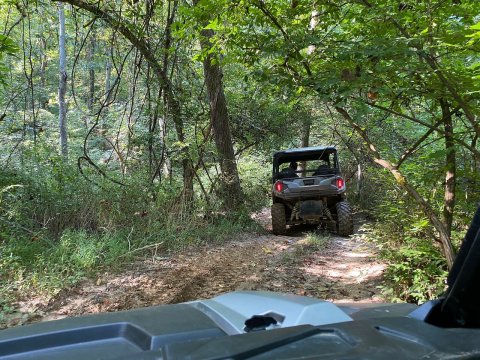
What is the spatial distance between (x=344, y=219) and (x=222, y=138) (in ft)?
11.1

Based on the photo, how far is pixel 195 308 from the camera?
1.95m

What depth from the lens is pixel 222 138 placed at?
10227 mm

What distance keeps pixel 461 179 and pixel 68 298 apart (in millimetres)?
4808

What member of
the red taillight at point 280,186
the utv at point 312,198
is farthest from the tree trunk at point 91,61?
the red taillight at point 280,186

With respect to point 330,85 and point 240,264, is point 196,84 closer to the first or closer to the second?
point 240,264

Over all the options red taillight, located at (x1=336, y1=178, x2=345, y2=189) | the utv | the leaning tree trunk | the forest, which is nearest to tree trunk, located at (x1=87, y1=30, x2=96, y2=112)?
the leaning tree trunk

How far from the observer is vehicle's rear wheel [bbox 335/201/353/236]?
9805 millimetres

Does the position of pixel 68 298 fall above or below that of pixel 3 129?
below

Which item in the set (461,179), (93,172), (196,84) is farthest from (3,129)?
(461,179)

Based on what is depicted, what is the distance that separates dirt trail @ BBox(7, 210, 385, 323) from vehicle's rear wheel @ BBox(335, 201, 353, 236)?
1622 millimetres

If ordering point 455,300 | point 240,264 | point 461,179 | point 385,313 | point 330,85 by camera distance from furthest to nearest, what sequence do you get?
point 240,264 → point 461,179 → point 330,85 → point 385,313 → point 455,300

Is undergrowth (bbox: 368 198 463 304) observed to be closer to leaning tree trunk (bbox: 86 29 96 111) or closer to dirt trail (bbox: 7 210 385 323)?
dirt trail (bbox: 7 210 385 323)

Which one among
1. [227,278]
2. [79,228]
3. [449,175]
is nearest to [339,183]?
[227,278]

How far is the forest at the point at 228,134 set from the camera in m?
4.30
